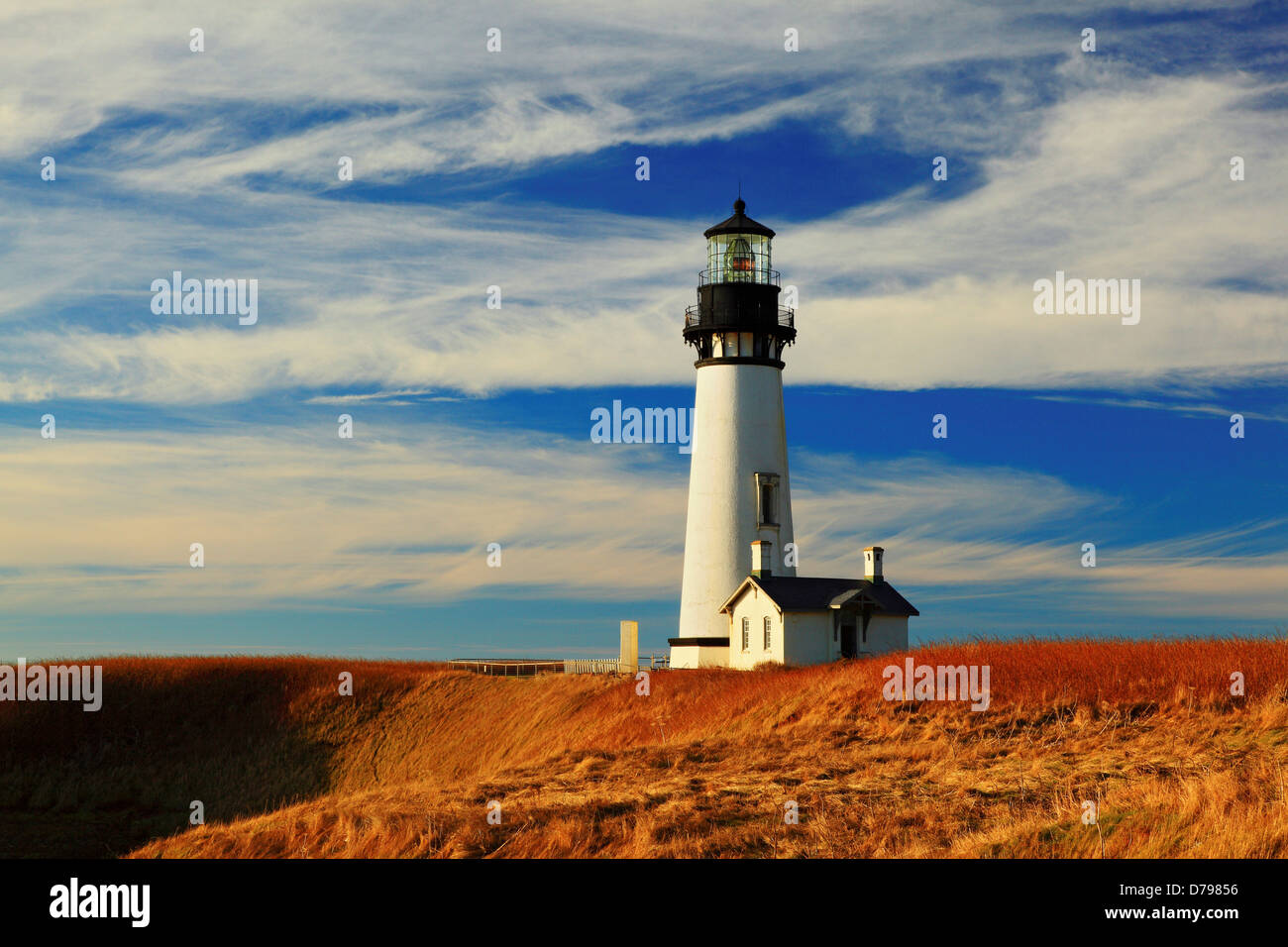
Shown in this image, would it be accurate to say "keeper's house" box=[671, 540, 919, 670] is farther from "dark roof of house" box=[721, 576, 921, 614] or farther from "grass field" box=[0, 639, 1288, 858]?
"grass field" box=[0, 639, 1288, 858]

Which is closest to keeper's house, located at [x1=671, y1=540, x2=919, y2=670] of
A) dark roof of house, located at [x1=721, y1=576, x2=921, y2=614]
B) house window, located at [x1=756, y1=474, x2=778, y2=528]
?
dark roof of house, located at [x1=721, y1=576, x2=921, y2=614]

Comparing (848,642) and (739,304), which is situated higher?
(739,304)

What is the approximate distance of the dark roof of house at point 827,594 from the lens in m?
38.5

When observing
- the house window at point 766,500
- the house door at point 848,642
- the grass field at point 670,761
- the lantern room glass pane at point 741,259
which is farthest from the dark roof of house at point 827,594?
the lantern room glass pane at point 741,259

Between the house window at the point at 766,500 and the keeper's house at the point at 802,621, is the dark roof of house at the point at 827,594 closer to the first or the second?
the keeper's house at the point at 802,621

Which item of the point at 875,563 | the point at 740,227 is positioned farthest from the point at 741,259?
the point at 875,563

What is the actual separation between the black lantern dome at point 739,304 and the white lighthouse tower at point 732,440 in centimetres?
4

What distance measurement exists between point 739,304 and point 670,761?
2226 centimetres

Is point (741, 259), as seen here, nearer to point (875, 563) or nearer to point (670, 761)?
point (875, 563)

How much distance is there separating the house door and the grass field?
14.2ft

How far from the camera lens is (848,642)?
39.9 meters

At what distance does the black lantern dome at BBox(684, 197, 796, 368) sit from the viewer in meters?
41.5

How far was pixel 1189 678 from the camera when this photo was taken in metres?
25.2
